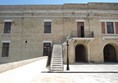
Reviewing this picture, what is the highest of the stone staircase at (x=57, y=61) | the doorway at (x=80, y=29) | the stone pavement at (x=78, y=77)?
the doorway at (x=80, y=29)

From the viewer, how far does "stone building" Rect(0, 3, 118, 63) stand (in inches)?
750

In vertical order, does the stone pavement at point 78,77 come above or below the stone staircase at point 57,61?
below

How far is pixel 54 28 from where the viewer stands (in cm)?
1959

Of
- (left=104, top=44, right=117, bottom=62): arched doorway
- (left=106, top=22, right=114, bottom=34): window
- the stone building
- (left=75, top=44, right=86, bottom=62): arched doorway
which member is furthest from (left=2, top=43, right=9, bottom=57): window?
(left=104, top=44, right=117, bottom=62): arched doorway

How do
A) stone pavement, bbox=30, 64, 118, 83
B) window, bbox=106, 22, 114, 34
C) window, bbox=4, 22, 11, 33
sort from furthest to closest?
window, bbox=4, 22, 11, 33 < window, bbox=106, 22, 114, 34 < stone pavement, bbox=30, 64, 118, 83

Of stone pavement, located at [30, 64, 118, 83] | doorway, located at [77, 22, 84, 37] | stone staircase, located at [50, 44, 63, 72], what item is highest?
doorway, located at [77, 22, 84, 37]

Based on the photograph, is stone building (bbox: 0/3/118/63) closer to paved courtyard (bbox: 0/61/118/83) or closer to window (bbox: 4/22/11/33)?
window (bbox: 4/22/11/33)

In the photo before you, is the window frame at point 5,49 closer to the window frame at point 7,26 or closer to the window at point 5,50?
the window at point 5,50

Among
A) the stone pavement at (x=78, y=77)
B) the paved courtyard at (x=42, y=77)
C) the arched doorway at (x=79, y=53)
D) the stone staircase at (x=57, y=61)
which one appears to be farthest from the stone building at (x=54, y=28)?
the paved courtyard at (x=42, y=77)

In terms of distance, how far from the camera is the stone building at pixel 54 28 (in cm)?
1905

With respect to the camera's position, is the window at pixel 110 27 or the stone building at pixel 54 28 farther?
the window at pixel 110 27

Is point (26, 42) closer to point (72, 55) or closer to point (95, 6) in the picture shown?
point (72, 55)

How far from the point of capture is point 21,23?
1981 centimetres

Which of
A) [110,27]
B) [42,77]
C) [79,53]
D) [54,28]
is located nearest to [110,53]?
[110,27]
